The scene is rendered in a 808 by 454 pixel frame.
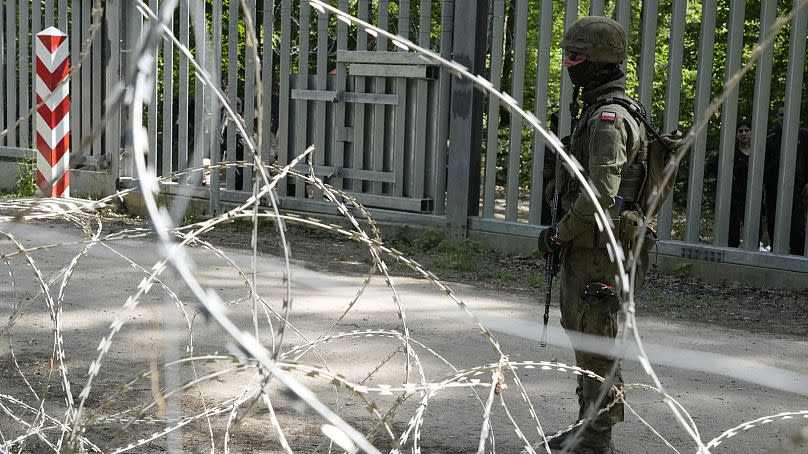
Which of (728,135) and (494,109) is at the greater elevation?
(494,109)

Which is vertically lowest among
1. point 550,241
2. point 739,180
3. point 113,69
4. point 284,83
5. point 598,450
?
point 598,450

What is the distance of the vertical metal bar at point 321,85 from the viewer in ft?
34.1

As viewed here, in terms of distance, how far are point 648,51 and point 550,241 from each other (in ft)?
16.3

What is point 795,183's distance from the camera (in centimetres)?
859

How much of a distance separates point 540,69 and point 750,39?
243 cm

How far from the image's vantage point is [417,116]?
994 cm

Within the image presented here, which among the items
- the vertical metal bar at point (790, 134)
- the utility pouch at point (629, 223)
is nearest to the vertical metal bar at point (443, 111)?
the vertical metal bar at point (790, 134)

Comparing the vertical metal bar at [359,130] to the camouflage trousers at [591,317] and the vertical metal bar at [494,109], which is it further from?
the camouflage trousers at [591,317]

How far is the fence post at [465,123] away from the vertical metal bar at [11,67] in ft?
20.4

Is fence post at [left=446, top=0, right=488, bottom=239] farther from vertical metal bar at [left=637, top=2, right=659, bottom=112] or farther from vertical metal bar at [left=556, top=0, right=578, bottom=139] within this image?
vertical metal bar at [left=637, top=2, right=659, bottom=112]

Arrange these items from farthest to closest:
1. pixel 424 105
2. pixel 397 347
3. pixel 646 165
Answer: pixel 424 105
pixel 397 347
pixel 646 165

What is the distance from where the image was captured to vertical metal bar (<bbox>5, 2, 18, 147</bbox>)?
508 inches

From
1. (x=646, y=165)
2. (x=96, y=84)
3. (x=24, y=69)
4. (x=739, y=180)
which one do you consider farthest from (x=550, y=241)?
(x=24, y=69)

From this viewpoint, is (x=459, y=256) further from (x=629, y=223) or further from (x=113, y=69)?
(x=113, y=69)
